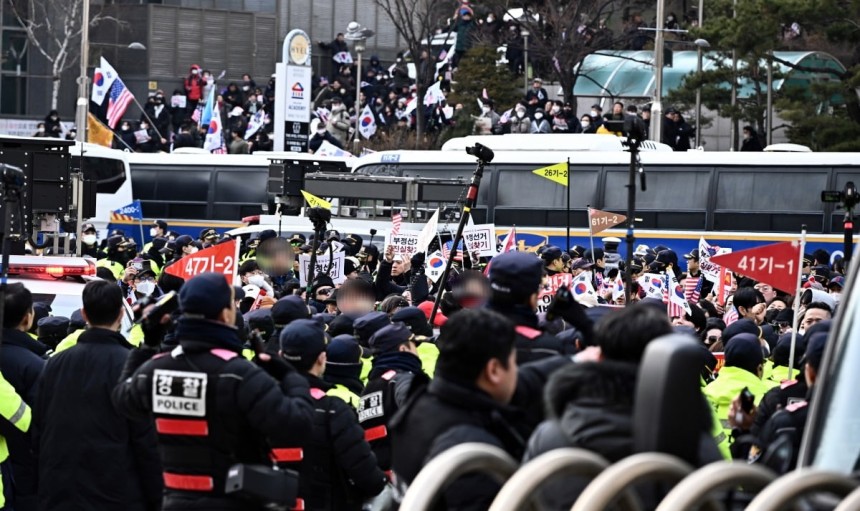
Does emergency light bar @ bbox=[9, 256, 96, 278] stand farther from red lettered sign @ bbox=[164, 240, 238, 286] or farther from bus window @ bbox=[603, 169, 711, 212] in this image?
bus window @ bbox=[603, 169, 711, 212]

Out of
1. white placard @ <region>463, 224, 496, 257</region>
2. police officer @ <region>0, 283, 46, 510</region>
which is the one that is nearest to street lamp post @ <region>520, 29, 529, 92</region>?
white placard @ <region>463, 224, 496, 257</region>

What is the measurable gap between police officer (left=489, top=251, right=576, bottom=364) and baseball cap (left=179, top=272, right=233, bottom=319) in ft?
3.38

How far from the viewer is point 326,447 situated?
7484mm

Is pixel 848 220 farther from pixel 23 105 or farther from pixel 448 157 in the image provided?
pixel 23 105

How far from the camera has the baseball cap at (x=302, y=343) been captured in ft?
23.8

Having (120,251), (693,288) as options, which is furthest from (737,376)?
(120,251)

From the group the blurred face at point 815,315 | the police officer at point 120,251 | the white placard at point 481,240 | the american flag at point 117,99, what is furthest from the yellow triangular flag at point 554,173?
the american flag at point 117,99

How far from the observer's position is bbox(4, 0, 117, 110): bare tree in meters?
51.0

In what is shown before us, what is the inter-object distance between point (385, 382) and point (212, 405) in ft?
6.53

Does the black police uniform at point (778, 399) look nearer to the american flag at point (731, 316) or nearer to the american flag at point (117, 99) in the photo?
the american flag at point (731, 316)

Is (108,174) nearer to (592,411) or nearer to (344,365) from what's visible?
(344,365)

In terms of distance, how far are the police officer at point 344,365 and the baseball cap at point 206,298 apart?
1921 millimetres

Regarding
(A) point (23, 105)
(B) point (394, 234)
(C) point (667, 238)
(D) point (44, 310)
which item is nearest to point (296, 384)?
(D) point (44, 310)

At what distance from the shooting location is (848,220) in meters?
11.9
